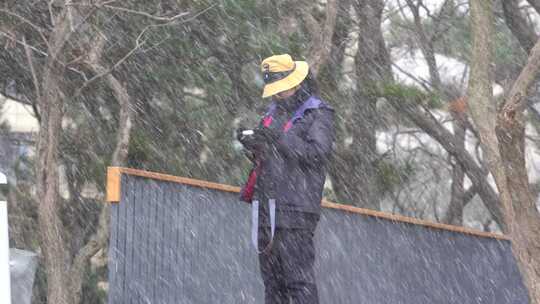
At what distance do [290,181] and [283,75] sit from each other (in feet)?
1.87

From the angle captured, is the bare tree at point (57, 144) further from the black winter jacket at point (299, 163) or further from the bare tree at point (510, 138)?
the black winter jacket at point (299, 163)

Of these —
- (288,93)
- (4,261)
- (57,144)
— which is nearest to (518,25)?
(57,144)

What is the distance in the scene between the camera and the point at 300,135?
5.00 m

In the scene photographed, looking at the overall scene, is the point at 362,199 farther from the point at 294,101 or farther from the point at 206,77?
the point at 294,101

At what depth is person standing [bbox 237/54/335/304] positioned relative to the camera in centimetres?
491

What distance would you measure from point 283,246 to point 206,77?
7014 mm

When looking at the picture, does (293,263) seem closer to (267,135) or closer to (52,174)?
(267,135)

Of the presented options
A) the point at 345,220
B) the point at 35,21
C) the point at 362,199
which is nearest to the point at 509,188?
the point at 345,220

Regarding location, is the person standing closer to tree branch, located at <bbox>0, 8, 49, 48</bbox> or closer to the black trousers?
the black trousers

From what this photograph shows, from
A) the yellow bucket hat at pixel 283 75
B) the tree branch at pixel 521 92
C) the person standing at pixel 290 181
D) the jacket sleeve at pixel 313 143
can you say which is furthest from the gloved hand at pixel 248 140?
the tree branch at pixel 521 92

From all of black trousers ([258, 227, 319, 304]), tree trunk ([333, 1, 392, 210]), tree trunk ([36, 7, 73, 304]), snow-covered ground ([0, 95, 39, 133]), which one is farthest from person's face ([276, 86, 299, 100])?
snow-covered ground ([0, 95, 39, 133])

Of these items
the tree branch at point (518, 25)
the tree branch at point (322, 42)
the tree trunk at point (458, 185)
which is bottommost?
the tree trunk at point (458, 185)

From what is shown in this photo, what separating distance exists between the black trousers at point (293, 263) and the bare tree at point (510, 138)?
2.10m

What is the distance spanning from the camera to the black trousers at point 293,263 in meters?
4.97
